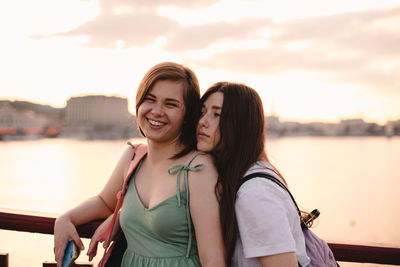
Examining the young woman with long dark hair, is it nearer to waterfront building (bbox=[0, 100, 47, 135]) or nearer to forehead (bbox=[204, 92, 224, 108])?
forehead (bbox=[204, 92, 224, 108])

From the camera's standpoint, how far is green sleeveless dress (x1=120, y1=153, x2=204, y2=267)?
129 centimetres

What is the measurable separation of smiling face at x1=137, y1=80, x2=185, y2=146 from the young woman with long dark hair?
108 mm

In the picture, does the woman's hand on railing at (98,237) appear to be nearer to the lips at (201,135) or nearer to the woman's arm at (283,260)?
the lips at (201,135)

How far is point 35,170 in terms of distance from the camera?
41.8m

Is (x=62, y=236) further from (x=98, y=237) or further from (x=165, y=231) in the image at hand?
(x=165, y=231)

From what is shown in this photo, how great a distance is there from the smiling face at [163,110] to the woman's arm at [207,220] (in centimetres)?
28

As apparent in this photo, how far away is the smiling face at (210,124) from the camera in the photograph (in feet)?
4.37

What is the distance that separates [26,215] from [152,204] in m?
0.56

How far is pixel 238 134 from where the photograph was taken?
131 cm

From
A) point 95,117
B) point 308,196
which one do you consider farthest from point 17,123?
point 308,196

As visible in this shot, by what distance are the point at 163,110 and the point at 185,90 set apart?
11cm

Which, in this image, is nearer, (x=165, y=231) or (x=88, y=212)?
(x=165, y=231)

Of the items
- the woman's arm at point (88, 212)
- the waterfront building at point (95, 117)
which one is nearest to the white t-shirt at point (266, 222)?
the woman's arm at point (88, 212)

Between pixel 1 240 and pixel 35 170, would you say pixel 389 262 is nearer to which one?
pixel 1 240
